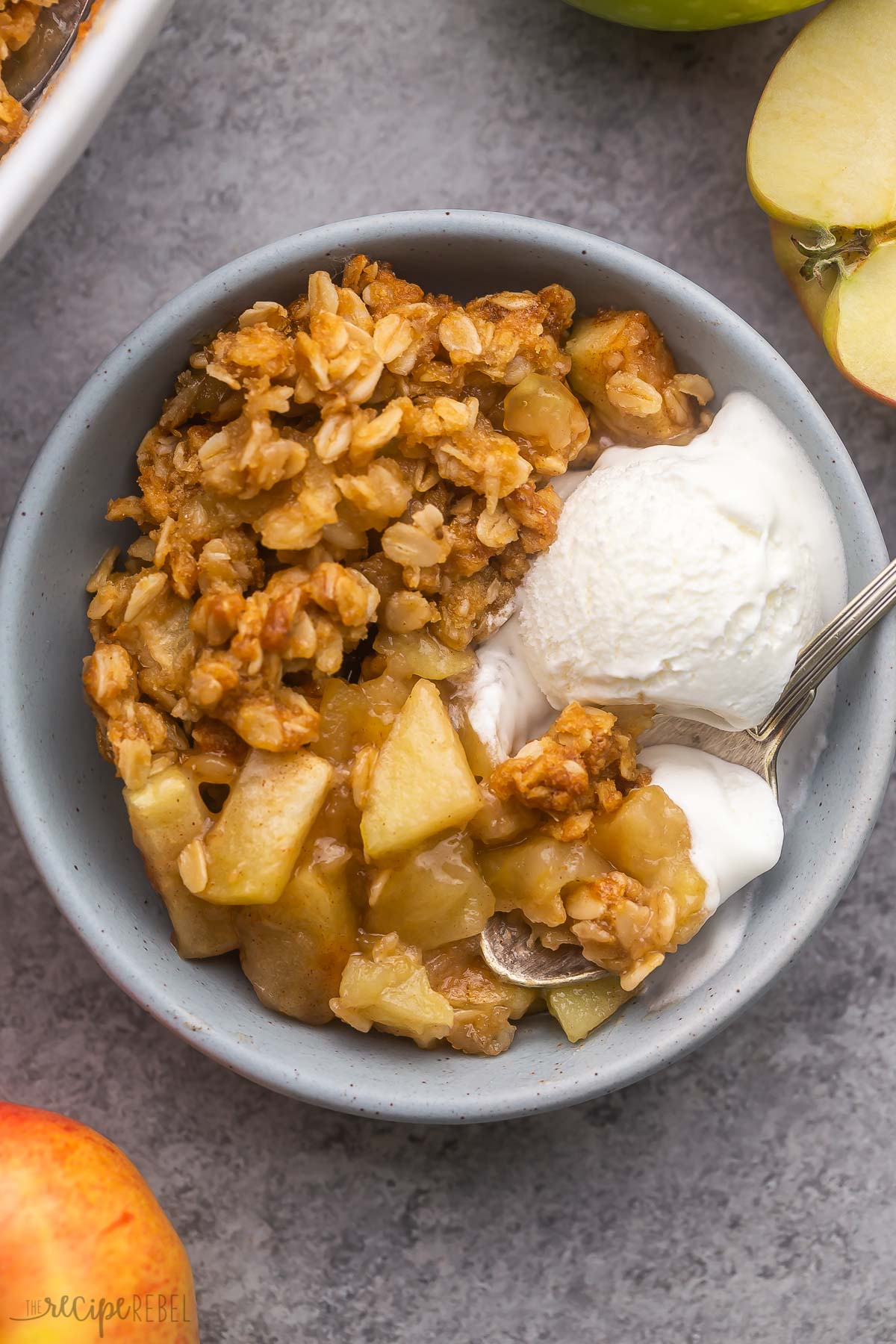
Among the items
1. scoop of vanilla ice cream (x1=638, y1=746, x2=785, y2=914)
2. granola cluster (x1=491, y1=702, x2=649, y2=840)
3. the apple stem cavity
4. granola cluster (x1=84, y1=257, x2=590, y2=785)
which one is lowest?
scoop of vanilla ice cream (x1=638, y1=746, x2=785, y2=914)

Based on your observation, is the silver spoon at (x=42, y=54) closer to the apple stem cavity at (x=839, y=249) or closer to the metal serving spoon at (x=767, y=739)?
the apple stem cavity at (x=839, y=249)

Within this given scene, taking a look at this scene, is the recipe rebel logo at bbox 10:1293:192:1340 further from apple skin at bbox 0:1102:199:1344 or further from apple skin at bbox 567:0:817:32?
apple skin at bbox 567:0:817:32

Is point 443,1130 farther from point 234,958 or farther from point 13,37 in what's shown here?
point 13,37

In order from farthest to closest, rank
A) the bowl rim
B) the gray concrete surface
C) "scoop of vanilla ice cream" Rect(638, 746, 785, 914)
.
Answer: the gray concrete surface
"scoop of vanilla ice cream" Rect(638, 746, 785, 914)
the bowl rim

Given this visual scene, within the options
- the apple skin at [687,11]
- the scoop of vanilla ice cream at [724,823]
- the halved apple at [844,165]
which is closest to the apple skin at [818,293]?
the halved apple at [844,165]

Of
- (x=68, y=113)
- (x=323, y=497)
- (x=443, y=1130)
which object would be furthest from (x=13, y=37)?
(x=443, y=1130)

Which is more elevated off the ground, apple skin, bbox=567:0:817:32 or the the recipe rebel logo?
apple skin, bbox=567:0:817:32

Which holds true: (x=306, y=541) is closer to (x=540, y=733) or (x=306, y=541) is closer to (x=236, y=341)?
(x=236, y=341)

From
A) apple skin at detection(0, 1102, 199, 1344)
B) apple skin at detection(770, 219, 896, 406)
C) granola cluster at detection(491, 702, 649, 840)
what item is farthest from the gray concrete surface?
granola cluster at detection(491, 702, 649, 840)
